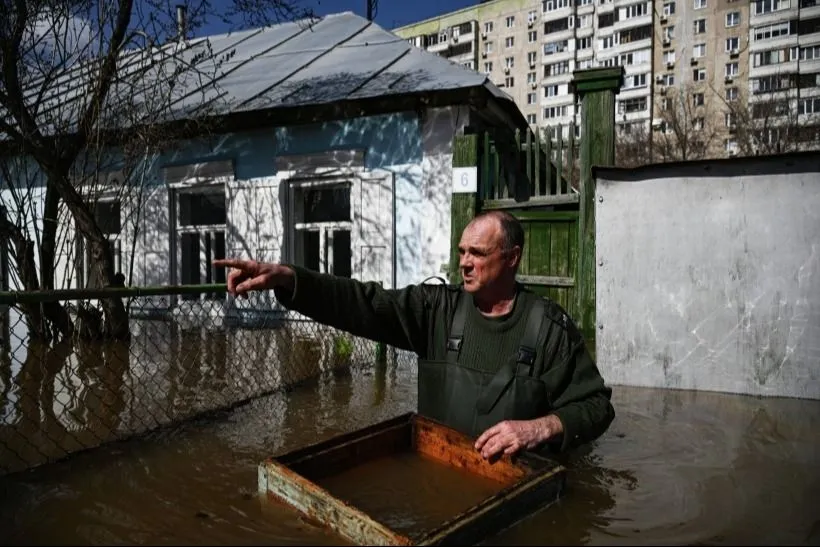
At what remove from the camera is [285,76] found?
30.7 ft

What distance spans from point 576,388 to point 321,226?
20.9ft

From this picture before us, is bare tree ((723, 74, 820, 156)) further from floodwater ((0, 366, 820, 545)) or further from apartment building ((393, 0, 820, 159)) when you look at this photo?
floodwater ((0, 366, 820, 545))

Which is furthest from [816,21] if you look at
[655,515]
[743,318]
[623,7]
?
[655,515]

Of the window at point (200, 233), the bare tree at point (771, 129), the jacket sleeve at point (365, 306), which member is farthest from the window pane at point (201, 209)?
the bare tree at point (771, 129)

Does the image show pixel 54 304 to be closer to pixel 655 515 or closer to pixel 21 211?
pixel 21 211

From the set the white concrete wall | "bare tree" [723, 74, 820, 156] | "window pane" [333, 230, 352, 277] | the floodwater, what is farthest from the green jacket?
"bare tree" [723, 74, 820, 156]

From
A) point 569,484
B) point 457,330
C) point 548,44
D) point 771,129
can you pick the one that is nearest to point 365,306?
point 457,330

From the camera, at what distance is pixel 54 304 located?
6.67m

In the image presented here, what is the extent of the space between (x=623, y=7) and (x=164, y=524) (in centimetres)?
6111

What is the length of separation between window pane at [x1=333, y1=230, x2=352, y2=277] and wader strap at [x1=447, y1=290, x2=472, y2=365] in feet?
19.8

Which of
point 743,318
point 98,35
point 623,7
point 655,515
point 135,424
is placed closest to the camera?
point 655,515

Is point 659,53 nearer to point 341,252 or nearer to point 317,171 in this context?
point 341,252

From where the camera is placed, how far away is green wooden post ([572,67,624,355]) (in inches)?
219

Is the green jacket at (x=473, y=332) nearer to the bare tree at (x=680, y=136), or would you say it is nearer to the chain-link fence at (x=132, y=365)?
the chain-link fence at (x=132, y=365)
